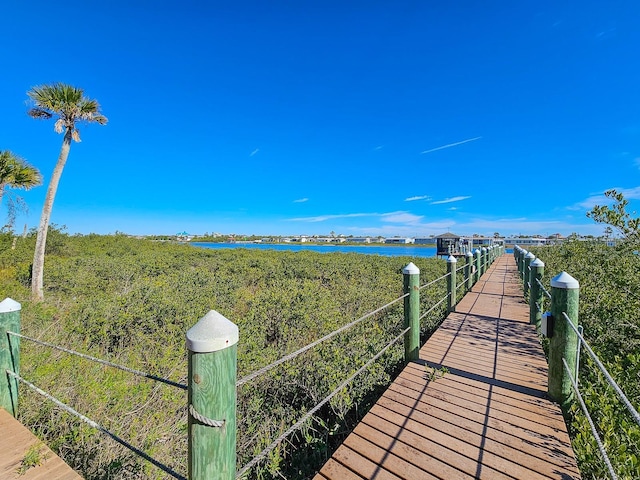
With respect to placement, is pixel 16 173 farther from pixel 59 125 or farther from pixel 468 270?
pixel 468 270

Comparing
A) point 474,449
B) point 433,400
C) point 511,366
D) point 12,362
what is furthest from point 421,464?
point 12,362

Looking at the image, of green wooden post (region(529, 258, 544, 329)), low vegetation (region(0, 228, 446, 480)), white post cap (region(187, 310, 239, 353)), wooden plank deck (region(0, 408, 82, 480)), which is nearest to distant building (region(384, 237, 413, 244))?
low vegetation (region(0, 228, 446, 480))

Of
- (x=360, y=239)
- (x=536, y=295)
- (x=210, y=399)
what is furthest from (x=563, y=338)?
(x=360, y=239)

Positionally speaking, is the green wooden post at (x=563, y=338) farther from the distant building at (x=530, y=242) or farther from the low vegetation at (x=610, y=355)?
the distant building at (x=530, y=242)

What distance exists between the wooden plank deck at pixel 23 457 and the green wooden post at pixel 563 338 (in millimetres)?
3991

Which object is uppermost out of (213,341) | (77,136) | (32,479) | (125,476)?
(77,136)

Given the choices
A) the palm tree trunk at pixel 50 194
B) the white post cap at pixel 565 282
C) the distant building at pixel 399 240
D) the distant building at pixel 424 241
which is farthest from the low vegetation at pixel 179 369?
the distant building at pixel 399 240

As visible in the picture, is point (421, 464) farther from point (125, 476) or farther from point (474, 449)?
point (125, 476)

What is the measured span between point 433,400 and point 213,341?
2621 millimetres

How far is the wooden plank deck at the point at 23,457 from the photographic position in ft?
6.95

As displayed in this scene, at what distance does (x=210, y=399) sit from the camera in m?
1.24

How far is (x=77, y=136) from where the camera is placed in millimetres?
10703

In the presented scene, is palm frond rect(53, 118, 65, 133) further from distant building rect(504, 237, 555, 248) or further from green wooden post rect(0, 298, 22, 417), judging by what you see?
distant building rect(504, 237, 555, 248)

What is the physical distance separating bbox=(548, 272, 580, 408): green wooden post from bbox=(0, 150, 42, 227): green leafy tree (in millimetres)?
17478
